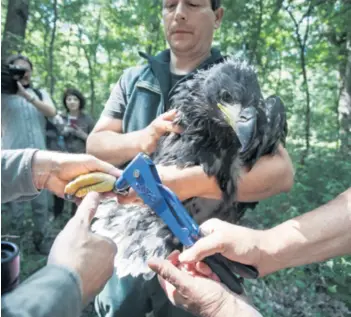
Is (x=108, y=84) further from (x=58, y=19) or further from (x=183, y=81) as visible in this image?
(x=183, y=81)

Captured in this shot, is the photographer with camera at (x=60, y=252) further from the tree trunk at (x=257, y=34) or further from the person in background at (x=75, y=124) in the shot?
the tree trunk at (x=257, y=34)

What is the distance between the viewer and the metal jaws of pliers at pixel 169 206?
1.53m

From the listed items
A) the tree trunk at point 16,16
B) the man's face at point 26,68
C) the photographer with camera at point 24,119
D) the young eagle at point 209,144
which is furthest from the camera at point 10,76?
the young eagle at point 209,144

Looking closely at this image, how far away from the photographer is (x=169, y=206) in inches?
61.8

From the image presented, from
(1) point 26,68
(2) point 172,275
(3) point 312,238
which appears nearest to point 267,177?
(3) point 312,238

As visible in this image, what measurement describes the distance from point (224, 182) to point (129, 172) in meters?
0.64

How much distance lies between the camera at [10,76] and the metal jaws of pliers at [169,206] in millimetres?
3046

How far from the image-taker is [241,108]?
6.72 ft

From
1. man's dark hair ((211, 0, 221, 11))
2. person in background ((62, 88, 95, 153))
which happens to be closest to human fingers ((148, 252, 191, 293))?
man's dark hair ((211, 0, 221, 11))

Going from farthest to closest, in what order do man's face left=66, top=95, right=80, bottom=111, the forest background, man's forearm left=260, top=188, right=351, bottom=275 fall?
man's face left=66, top=95, right=80, bottom=111
the forest background
man's forearm left=260, top=188, right=351, bottom=275

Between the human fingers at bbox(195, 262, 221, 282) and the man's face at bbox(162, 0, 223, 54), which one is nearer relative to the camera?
the human fingers at bbox(195, 262, 221, 282)

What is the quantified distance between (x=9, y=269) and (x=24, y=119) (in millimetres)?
3904

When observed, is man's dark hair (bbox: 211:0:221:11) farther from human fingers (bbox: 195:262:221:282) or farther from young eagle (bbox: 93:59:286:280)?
human fingers (bbox: 195:262:221:282)

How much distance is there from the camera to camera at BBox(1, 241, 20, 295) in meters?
0.91
